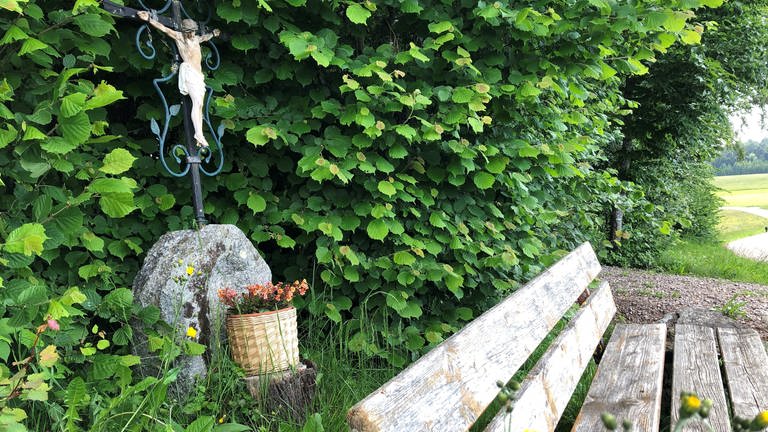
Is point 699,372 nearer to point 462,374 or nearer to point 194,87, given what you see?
point 462,374

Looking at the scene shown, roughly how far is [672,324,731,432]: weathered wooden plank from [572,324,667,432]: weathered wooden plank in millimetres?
78

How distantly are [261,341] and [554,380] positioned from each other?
1300 mm

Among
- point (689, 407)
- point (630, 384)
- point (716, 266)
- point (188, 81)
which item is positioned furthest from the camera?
point (716, 266)

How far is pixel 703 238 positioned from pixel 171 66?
16307 millimetres

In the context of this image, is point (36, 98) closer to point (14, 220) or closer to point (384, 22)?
point (14, 220)

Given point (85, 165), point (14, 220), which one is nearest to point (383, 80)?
point (85, 165)

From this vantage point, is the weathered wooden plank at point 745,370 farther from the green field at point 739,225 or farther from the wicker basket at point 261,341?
the green field at point 739,225

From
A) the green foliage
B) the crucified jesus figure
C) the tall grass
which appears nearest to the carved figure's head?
the crucified jesus figure

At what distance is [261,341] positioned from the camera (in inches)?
96.4

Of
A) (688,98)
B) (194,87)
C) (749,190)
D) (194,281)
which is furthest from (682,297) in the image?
(749,190)

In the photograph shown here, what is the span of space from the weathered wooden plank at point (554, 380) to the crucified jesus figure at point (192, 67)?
1.95m

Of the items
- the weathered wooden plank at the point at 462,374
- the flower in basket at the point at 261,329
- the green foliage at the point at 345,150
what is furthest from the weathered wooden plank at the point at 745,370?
the flower in basket at the point at 261,329

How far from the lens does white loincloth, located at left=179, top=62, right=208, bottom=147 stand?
2652mm

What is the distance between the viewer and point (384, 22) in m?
3.52
